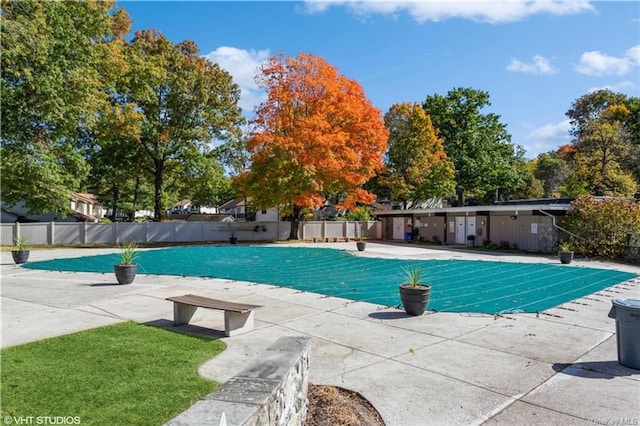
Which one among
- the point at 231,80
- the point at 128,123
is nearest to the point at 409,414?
the point at 128,123

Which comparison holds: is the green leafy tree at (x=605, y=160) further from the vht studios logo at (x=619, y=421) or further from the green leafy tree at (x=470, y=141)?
the vht studios logo at (x=619, y=421)

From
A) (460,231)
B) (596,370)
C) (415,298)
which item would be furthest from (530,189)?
(596,370)

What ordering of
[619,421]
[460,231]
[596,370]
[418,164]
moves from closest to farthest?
[619,421], [596,370], [460,231], [418,164]

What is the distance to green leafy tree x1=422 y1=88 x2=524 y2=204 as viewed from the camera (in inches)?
1604

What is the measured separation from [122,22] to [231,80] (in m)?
7.97

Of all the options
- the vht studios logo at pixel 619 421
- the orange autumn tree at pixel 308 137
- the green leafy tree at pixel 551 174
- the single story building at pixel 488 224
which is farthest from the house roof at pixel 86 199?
the green leafy tree at pixel 551 174

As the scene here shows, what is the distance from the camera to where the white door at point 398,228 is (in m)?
34.6

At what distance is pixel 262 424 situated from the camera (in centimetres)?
291

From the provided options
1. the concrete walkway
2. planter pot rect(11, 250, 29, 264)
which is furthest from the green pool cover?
the concrete walkway

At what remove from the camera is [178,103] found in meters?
31.1

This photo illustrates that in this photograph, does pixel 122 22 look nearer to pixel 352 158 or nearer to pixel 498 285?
pixel 352 158

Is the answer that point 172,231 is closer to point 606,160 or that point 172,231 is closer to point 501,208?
point 501,208

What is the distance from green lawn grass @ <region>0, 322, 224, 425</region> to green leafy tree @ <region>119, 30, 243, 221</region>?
84.7 ft

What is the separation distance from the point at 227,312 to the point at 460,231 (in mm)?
25116
